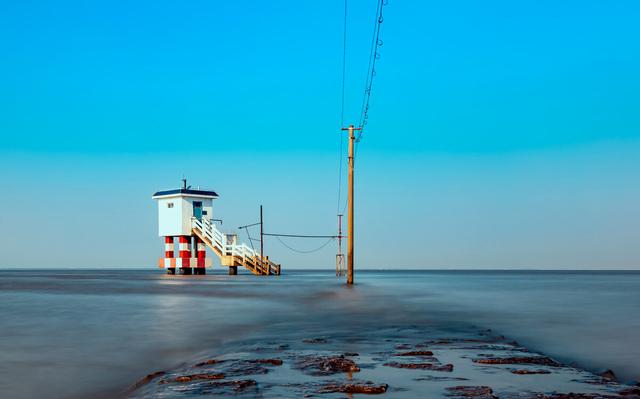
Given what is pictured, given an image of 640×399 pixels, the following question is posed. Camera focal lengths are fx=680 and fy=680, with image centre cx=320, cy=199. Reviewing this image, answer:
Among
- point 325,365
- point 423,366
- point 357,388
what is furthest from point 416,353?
point 357,388

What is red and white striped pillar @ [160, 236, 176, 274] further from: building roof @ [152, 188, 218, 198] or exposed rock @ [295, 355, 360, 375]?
exposed rock @ [295, 355, 360, 375]

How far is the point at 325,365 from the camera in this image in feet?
20.1

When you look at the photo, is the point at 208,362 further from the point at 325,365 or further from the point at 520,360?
the point at 520,360

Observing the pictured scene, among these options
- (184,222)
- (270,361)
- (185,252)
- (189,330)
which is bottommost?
(189,330)

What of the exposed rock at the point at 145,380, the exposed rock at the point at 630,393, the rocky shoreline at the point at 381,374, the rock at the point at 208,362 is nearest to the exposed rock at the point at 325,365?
the rocky shoreline at the point at 381,374

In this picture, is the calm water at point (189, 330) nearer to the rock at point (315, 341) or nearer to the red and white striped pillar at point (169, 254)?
the rock at point (315, 341)

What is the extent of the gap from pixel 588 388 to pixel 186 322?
8358 millimetres

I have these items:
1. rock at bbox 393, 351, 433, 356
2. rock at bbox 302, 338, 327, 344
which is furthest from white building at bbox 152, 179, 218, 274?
rock at bbox 393, 351, 433, 356

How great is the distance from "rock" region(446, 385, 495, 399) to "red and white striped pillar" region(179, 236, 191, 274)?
4096 cm

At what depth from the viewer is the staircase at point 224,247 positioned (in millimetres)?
43312

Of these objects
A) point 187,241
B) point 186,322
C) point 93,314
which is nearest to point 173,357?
point 186,322

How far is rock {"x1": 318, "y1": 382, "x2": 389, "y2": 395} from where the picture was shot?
4863mm

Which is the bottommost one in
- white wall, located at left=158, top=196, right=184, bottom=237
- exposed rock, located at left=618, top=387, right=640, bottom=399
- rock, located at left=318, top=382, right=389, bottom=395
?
exposed rock, located at left=618, top=387, right=640, bottom=399

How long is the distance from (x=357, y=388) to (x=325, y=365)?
1230 millimetres
